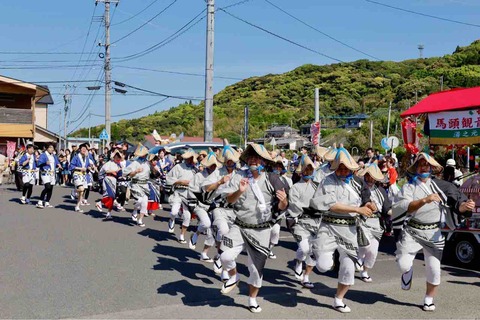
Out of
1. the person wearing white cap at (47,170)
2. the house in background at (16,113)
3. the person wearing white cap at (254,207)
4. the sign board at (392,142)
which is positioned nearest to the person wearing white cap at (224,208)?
the person wearing white cap at (254,207)

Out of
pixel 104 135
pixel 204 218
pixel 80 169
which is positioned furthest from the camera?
pixel 104 135

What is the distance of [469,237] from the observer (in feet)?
29.3

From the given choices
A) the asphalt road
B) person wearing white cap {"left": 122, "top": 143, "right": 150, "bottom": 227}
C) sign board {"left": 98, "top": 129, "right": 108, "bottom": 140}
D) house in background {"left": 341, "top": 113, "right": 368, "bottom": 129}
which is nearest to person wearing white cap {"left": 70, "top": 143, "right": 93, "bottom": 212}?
person wearing white cap {"left": 122, "top": 143, "right": 150, "bottom": 227}

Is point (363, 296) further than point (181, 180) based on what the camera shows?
No

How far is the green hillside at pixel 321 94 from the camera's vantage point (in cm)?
6919

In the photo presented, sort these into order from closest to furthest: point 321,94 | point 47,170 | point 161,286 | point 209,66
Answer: point 161,286
point 47,170
point 209,66
point 321,94

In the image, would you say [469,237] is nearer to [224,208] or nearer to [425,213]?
[425,213]

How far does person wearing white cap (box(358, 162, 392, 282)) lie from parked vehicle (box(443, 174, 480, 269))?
1346mm

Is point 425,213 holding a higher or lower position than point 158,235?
higher

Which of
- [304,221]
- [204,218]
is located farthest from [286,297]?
[204,218]

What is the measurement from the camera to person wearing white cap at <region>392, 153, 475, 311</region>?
21.1ft

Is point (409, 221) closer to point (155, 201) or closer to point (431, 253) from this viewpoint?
point (431, 253)

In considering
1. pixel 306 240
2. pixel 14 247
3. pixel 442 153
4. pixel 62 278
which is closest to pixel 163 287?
pixel 62 278

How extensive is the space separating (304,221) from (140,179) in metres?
5.74
